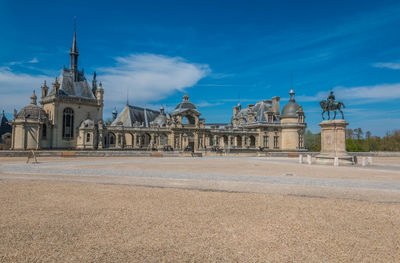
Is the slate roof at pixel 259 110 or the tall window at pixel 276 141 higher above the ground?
the slate roof at pixel 259 110

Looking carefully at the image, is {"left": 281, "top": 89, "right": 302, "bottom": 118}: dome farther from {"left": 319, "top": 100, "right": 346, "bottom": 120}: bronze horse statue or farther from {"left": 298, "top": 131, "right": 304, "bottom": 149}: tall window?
{"left": 319, "top": 100, "right": 346, "bottom": 120}: bronze horse statue

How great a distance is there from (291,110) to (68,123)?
188 feet

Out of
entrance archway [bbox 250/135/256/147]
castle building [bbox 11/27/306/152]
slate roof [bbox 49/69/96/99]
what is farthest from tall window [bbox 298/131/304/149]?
slate roof [bbox 49/69/96/99]

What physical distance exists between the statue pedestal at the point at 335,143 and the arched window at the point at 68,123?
173 ft

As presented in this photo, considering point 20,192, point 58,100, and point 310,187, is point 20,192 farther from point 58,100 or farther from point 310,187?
point 58,100

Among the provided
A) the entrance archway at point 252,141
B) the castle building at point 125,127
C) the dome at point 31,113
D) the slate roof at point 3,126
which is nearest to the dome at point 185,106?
the castle building at point 125,127

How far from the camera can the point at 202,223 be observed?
6758 millimetres

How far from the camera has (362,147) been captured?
292 feet

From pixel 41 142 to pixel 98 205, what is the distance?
55.1 m

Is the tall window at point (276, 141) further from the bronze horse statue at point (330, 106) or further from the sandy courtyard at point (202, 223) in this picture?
the sandy courtyard at point (202, 223)

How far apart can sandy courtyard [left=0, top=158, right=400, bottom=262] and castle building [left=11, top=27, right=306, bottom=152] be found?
3860 cm

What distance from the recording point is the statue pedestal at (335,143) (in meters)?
25.3

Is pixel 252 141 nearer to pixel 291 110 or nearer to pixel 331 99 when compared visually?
pixel 291 110

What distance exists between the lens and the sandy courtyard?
4969mm
